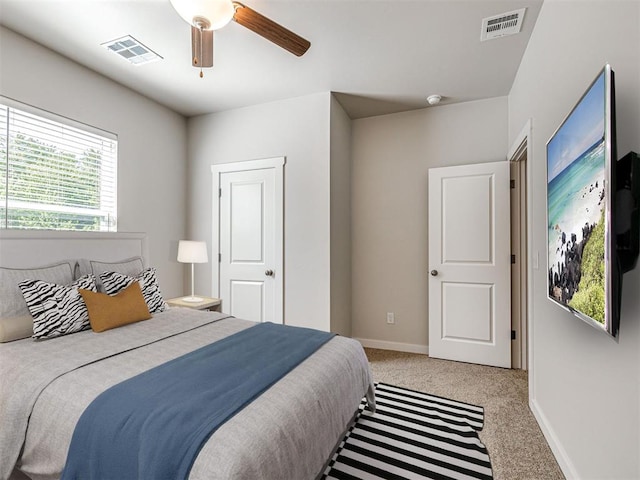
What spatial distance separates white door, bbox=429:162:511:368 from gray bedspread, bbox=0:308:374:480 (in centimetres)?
186

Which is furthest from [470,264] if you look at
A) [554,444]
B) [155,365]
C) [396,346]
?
[155,365]

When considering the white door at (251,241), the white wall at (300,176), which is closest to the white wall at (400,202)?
the white wall at (300,176)

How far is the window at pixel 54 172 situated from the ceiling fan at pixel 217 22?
166 cm

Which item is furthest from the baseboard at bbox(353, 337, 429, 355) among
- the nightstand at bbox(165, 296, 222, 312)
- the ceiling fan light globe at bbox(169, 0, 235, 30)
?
the ceiling fan light globe at bbox(169, 0, 235, 30)

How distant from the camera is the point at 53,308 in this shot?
2029mm

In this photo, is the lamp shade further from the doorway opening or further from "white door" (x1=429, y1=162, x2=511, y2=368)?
the doorway opening

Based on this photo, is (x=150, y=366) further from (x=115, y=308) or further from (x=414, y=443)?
(x=414, y=443)

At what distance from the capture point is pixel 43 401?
4.49 ft

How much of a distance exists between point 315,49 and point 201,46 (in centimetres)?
109

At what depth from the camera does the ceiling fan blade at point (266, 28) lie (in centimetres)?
168

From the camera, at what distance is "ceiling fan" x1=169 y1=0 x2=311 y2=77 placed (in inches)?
61.6

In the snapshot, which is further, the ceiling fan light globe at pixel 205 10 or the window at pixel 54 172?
the window at pixel 54 172

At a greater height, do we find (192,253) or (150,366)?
(192,253)

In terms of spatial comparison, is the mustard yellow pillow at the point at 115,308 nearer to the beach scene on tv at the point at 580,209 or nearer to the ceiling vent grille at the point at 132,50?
the ceiling vent grille at the point at 132,50
